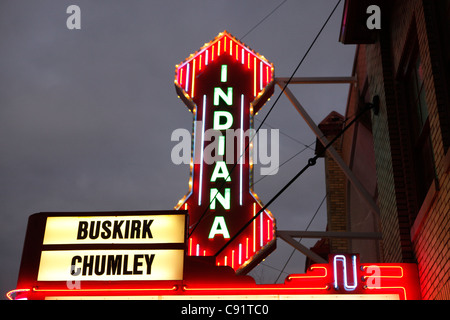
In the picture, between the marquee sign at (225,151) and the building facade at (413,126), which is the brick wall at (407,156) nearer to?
the building facade at (413,126)

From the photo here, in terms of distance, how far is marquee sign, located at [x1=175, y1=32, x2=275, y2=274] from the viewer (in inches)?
493

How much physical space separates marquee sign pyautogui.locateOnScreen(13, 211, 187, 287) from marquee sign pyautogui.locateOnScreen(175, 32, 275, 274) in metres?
3.57

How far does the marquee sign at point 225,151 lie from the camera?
12.5m

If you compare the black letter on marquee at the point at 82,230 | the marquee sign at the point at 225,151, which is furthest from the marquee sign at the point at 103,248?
the marquee sign at the point at 225,151

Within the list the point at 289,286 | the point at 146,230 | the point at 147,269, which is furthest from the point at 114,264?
the point at 289,286


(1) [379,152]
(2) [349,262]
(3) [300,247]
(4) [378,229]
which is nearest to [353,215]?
(4) [378,229]

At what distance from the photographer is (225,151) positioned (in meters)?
13.4

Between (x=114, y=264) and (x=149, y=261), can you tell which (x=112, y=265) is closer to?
(x=114, y=264)

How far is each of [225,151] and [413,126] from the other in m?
4.59

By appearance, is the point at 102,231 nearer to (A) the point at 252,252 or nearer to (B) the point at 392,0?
(A) the point at 252,252

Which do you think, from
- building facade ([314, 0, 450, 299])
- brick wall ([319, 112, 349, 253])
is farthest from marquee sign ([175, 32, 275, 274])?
brick wall ([319, 112, 349, 253])

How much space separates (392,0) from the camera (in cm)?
1050

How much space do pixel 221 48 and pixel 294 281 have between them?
329 inches

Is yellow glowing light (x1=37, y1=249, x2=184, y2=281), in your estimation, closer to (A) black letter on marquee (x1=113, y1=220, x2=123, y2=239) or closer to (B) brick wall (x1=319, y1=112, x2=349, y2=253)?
(A) black letter on marquee (x1=113, y1=220, x2=123, y2=239)
